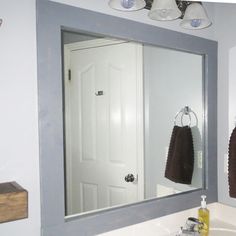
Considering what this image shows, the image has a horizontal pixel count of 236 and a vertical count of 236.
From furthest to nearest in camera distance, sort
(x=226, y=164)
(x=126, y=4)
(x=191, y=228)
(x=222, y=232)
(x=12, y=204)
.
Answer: (x=226, y=164) → (x=222, y=232) → (x=191, y=228) → (x=126, y=4) → (x=12, y=204)

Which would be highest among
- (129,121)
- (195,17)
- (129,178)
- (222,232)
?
(195,17)

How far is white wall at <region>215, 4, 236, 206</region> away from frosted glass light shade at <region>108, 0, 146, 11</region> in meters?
0.64

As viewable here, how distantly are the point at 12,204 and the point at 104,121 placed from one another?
0.71 metres

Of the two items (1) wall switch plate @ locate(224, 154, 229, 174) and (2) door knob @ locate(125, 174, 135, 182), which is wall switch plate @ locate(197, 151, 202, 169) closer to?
(1) wall switch plate @ locate(224, 154, 229, 174)

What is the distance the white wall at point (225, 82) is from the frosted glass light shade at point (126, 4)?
25.0 inches

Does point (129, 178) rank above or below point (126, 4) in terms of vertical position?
below

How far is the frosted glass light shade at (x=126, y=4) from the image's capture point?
117cm

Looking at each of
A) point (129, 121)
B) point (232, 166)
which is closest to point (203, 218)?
point (232, 166)

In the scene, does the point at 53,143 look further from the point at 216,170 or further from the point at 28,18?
the point at 216,170

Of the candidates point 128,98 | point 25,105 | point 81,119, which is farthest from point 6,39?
point 128,98

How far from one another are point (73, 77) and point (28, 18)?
0.35 metres

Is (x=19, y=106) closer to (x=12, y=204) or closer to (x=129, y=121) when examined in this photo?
(x=12, y=204)

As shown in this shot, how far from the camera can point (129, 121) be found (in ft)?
4.92

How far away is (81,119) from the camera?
4.51ft
